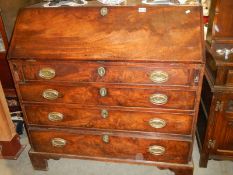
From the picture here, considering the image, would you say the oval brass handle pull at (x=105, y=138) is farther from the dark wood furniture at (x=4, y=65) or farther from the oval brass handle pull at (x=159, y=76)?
the dark wood furniture at (x=4, y=65)

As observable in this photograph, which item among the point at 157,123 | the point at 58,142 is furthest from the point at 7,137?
the point at 157,123

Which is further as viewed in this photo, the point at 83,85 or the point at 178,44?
the point at 83,85

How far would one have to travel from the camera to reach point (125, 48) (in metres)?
1.61

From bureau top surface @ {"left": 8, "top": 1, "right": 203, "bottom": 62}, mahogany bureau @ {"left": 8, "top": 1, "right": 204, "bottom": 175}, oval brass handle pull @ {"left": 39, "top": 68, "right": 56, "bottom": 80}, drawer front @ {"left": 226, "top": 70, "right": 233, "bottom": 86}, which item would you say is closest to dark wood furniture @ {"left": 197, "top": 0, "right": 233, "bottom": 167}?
drawer front @ {"left": 226, "top": 70, "right": 233, "bottom": 86}

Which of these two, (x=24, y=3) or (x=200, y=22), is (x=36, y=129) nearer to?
(x=24, y=3)

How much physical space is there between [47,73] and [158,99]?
78cm

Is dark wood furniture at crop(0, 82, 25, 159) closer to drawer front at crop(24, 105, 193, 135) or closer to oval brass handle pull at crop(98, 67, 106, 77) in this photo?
drawer front at crop(24, 105, 193, 135)

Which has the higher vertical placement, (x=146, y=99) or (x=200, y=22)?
(x=200, y=22)

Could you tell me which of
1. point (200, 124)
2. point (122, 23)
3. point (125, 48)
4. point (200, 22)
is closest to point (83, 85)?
point (125, 48)

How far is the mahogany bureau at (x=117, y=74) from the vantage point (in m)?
1.59

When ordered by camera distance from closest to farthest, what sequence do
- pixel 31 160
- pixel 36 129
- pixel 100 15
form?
pixel 100 15 < pixel 36 129 < pixel 31 160

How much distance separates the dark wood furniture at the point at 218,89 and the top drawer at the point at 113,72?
0.29 meters

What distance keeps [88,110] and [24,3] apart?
128cm

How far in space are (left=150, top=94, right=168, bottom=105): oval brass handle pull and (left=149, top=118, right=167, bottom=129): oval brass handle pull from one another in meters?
0.15
